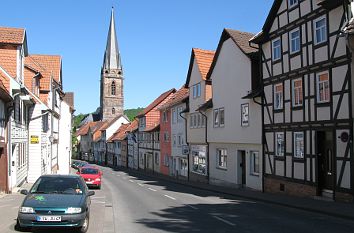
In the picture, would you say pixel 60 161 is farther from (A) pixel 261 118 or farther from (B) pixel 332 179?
(B) pixel 332 179

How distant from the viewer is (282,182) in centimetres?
2316

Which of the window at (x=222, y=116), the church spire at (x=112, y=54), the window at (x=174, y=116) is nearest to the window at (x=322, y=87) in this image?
the window at (x=222, y=116)

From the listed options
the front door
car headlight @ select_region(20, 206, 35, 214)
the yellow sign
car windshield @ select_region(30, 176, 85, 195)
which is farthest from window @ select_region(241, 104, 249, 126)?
car headlight @ select_region(20, 206, 35, 214)

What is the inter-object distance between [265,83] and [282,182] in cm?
560

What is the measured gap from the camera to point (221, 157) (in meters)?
33.1

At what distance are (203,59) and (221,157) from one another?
9.50 m

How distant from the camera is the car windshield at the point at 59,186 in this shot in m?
12.0

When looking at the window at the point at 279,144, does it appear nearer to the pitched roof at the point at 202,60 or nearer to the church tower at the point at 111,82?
the pitched roof at the point at 202,60

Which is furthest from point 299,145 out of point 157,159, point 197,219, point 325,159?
point 157,159

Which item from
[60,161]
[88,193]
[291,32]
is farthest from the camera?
[60,161]

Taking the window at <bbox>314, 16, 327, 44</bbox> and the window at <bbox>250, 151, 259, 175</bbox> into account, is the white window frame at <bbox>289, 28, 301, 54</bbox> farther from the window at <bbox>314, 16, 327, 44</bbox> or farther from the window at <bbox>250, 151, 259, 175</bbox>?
the window at <bbox>250, 151, 259, 175</bbox>

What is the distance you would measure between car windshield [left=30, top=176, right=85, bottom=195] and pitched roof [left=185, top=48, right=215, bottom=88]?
80.9ft

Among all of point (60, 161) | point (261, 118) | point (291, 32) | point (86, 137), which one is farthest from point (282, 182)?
point (86, 137)

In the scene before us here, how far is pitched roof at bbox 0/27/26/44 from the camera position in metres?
23.3
